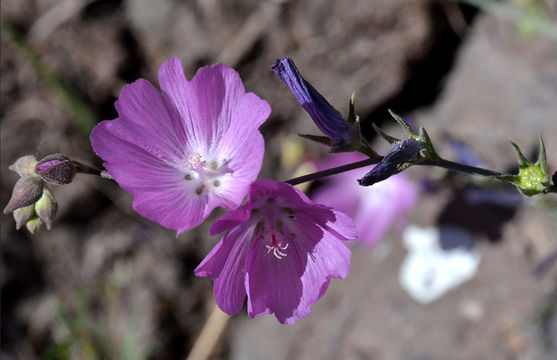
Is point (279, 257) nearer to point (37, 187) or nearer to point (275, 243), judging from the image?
point (275, 243)

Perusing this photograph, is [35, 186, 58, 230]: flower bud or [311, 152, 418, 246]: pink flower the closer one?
[35, 186, 58, 230]: flower bud

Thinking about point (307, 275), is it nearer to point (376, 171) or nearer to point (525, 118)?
point (376, 171)

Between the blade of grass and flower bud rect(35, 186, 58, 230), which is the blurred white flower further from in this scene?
flower bud rect(35, 186, 58, 230)

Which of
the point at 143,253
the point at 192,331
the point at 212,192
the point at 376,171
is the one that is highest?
the point at 376,171

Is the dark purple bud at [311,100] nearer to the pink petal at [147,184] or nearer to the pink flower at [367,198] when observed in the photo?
the pink petal at [147,184]

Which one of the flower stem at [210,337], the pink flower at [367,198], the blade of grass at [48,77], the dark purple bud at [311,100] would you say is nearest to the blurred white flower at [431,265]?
the pink flower at [367,198]

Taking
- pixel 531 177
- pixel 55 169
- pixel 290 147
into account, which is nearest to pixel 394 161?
pixel 531 177

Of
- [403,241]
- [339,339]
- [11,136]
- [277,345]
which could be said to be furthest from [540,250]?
[11,136]

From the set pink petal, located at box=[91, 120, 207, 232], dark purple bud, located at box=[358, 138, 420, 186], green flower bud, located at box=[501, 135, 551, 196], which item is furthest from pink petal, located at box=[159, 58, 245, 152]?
green flower bud, located at box=[501, 135, 551, 196]
